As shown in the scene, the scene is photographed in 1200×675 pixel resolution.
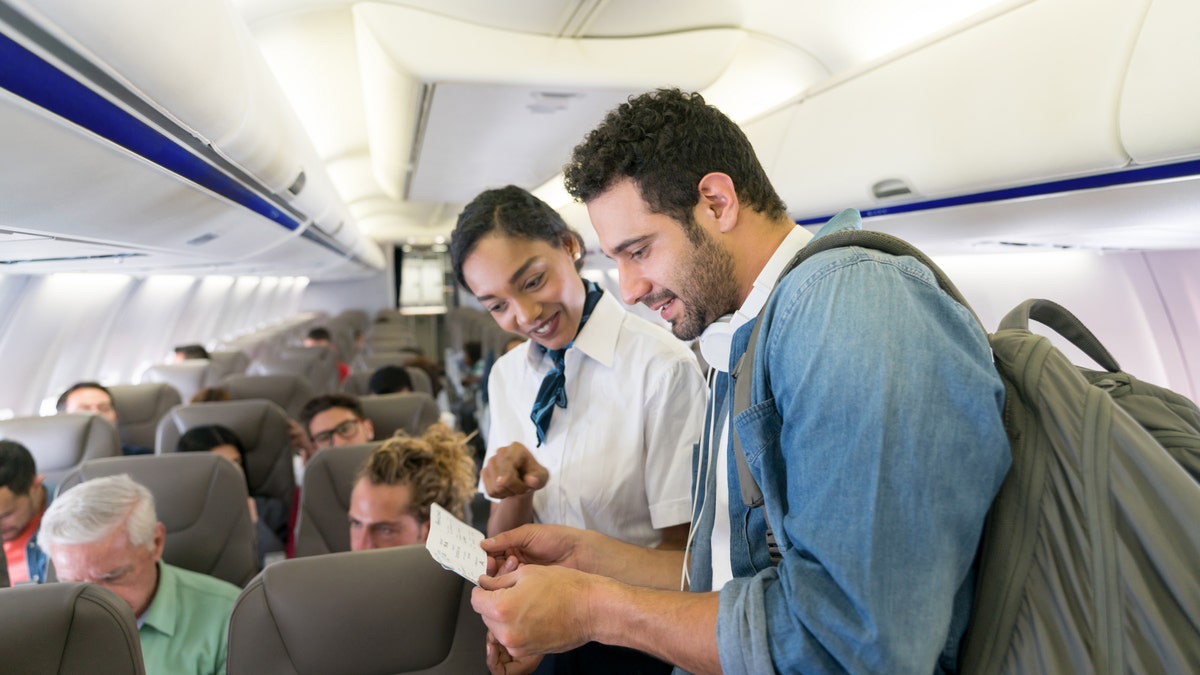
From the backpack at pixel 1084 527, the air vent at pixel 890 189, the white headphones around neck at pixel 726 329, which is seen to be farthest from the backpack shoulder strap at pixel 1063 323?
the air vent at pixel 890 189

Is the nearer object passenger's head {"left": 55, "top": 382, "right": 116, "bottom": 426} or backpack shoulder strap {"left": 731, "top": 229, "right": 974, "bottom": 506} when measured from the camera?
backpack shoulder strap {"left": 731, "top": 229, "right": 974, "bottom": 506}

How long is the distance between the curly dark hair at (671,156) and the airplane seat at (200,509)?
2683 mm

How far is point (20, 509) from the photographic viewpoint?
338 centimetres

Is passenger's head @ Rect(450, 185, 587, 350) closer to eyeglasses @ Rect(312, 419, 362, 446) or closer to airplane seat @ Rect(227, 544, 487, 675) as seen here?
airplane seat @ Rect(227, 544, 487, 675)

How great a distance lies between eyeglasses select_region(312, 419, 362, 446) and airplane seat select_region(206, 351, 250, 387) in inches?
147

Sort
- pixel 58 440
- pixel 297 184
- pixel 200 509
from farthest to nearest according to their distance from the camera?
1. pixel 58 440
2. pixel 297 184
3. pixel 200 509

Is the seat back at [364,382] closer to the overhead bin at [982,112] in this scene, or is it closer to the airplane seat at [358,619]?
the overhead bin at [982,112]

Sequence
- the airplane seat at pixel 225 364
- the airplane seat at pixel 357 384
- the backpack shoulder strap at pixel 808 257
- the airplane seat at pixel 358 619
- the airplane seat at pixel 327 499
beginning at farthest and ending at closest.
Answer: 1. the airplane seat at pixel 225 364
2. the airplane seat at pixel 357 384
3. the airplane seat at pixel 327 499
4. the airplane seat at pixel 358 619
5. the backpack shoulder strap at pixel 808 257

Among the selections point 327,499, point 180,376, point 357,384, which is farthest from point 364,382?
point 327,499

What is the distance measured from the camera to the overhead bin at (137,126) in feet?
3.92

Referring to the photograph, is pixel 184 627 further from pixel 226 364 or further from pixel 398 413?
pixel 226 364

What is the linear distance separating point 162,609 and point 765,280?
233 cm

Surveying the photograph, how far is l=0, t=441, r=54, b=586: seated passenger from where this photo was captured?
326 centimetres

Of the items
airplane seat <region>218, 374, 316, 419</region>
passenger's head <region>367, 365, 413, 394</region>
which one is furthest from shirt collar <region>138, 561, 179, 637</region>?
airplane seat <region>218, 374, 316, 419</region>
